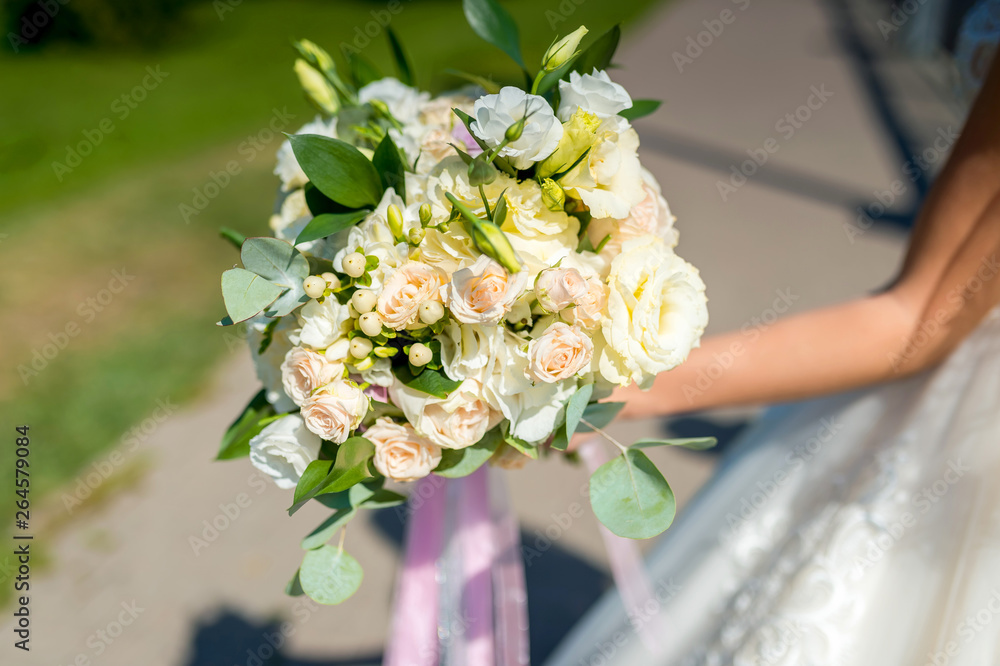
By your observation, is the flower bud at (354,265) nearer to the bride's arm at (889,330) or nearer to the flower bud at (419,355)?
the flower bud at (419,355)

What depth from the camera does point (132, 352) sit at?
11.6 feet

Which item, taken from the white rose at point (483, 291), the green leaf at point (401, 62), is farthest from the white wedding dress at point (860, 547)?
the green leaf at point (401, 62)

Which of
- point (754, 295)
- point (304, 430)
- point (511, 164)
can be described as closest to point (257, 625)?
point (304, 430)

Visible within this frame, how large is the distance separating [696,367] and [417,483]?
0.62 m

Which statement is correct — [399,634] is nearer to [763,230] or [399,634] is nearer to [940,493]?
[940,493]

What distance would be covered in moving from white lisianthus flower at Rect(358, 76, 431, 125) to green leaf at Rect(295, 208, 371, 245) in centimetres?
26

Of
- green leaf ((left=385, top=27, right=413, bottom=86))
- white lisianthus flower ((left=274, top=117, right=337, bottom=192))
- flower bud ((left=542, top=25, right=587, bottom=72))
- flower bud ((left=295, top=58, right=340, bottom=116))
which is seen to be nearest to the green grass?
green leaf ((left=385, top=27, right=413, bottom=86))

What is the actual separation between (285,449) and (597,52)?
0.73 meters

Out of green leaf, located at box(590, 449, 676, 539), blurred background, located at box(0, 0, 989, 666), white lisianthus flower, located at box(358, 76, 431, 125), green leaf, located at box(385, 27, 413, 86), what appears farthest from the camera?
blurred background, located at box(0, 0, 989, 666)

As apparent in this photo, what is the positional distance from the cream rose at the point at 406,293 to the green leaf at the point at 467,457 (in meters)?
0.24

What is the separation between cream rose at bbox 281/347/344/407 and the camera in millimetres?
882

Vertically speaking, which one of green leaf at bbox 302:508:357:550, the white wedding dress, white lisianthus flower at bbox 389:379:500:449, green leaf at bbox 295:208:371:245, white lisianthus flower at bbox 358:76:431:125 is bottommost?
the white wedding dress

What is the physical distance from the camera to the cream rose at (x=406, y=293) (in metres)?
0.84

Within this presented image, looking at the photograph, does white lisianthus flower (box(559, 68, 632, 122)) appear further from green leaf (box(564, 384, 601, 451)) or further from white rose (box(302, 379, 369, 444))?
white rose (box(302, 379, 369, 444))
